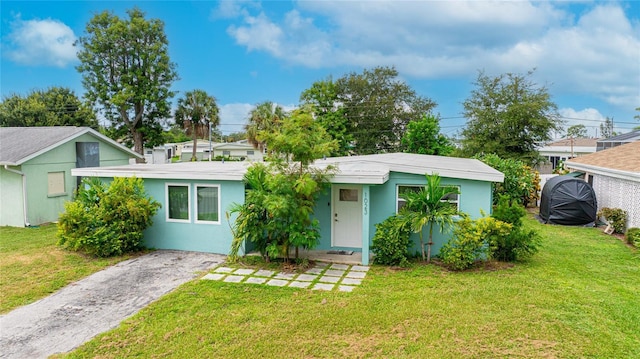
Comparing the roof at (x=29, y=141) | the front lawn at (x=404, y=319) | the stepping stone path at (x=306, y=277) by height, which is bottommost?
the front lawn at (x=404, y=319)

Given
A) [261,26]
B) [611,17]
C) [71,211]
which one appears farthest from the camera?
[261,26]

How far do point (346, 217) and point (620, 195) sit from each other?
10470 mm

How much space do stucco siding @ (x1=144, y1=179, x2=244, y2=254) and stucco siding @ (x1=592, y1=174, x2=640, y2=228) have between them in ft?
40.9

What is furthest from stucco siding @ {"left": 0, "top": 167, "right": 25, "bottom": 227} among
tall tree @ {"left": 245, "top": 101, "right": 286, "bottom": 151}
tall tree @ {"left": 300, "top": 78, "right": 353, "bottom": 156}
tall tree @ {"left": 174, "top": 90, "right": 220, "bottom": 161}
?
tall tree @ {"left": 300, "top": 78, "right": 353, "bottom": 156}

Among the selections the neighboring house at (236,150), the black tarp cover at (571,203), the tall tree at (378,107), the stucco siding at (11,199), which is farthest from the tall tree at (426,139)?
the neighboring house at (236,150)

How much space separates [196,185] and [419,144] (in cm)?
1836

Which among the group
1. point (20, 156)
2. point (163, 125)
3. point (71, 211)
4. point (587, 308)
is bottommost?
point (587, 308)

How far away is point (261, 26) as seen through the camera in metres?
17.3

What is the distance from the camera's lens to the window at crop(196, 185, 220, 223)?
10.5 metres

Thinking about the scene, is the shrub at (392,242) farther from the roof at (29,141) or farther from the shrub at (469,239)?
the roof at (29,141)

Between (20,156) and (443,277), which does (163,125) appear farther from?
(443,277)

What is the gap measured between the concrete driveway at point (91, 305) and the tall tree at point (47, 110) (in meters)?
28.5

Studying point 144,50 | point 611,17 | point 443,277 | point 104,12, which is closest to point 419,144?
point 611,17

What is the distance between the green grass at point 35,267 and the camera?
7.78m
